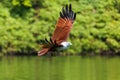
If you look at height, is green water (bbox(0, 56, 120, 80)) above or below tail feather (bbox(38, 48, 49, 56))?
below

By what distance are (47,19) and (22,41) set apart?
241 cm

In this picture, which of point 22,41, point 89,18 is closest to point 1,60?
point 22,41

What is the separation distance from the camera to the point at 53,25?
43.7m

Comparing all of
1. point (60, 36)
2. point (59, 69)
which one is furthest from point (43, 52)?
point (59, 69)

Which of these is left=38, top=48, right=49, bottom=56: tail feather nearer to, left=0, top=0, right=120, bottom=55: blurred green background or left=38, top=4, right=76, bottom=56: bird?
left=38, top=4, right=76, bottom=56: bird

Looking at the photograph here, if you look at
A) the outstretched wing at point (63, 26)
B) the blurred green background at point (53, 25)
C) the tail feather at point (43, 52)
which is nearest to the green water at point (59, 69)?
the blurred green background at point (53, 25)

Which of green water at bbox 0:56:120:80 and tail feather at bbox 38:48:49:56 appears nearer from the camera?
tail feather at bbox 38:48:49:56

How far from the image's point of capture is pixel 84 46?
43719 millimetres

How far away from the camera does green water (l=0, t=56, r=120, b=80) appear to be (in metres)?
27.8

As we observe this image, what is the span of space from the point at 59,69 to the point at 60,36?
39.3 feet

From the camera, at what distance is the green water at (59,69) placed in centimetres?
2778

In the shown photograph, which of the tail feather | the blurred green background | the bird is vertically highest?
the bird

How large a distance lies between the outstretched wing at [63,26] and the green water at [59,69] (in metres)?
6.86

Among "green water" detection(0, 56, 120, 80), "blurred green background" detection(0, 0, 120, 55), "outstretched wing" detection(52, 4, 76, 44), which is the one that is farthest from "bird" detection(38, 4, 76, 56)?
"blurred green background" detection(0, 0, 120, 55)
